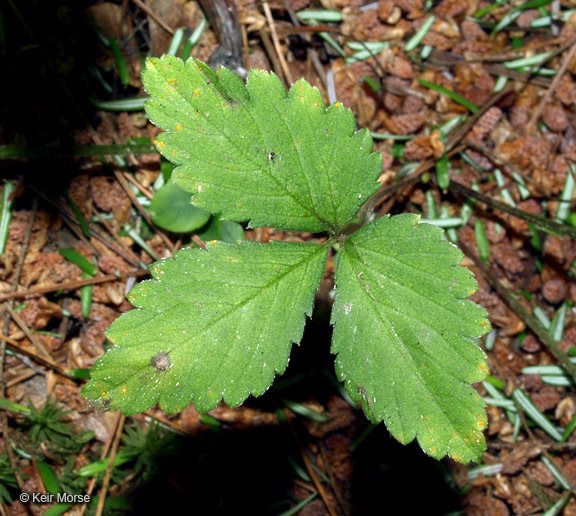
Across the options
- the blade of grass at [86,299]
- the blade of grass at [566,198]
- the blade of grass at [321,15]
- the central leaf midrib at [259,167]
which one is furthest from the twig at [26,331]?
the blade of grass at [566,198]

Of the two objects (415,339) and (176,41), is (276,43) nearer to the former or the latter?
(176,41)

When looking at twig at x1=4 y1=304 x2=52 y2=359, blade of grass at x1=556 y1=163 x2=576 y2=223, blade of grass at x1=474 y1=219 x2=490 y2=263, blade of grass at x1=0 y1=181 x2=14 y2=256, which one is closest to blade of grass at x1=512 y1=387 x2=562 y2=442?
blade of grass at x1=474 y1=219 x2=490 y2=263

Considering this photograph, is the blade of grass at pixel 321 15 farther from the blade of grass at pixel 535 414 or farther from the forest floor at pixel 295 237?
the blade of grass at pixel 535 414

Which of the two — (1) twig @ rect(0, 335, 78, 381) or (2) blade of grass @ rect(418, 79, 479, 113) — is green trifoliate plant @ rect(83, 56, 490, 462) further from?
(2) blade of grass @ rect(418, 79, 479, 113)

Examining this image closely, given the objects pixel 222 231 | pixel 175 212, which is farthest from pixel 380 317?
pixel 175 212

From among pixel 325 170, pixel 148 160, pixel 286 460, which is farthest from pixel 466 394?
pixel 148 160

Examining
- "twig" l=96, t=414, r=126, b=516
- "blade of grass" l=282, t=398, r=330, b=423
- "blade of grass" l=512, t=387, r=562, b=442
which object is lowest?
"blade of grass" l=512, t=387, r=562, b=442
